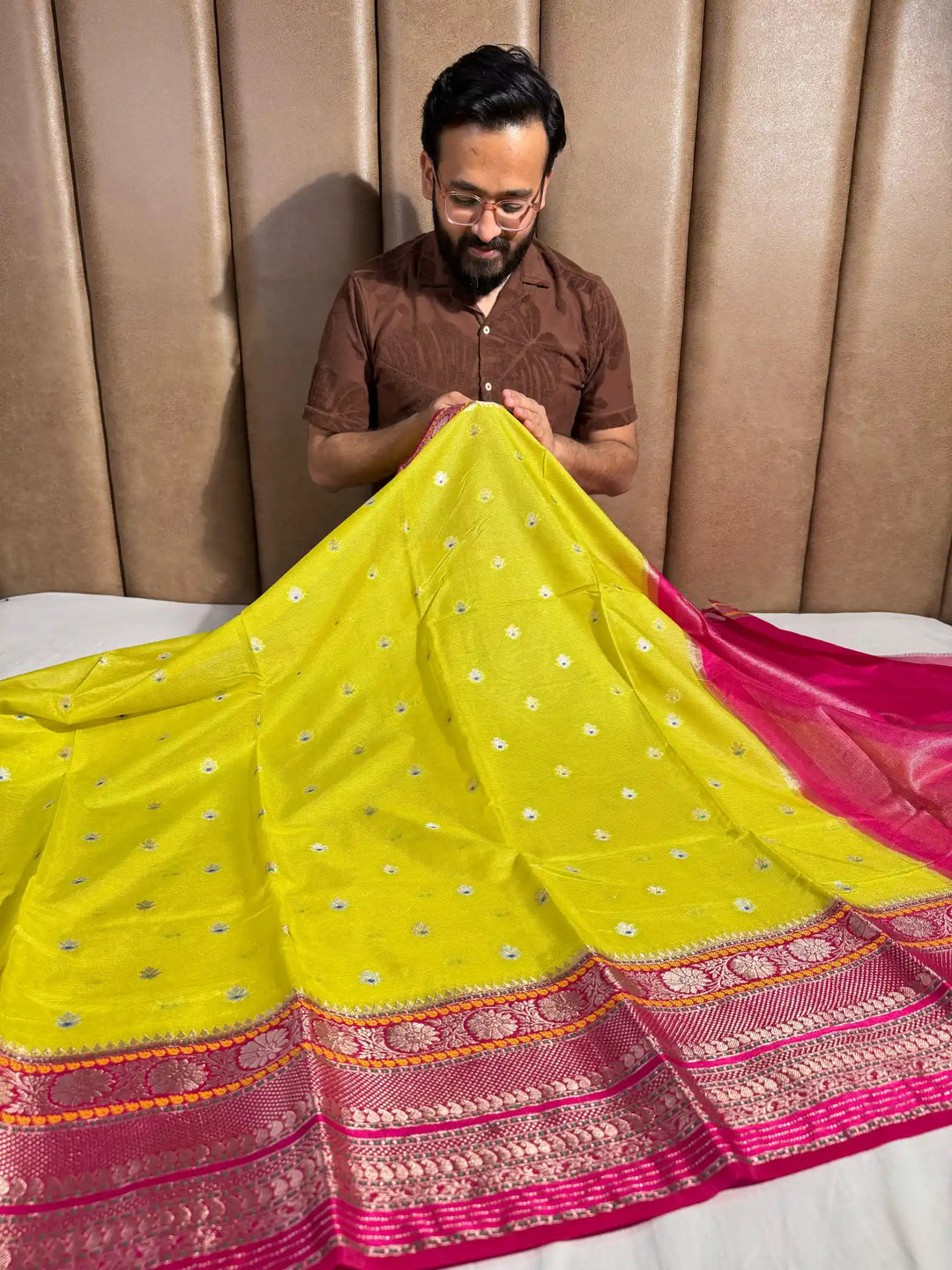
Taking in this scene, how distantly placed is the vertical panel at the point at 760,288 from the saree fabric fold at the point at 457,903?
428mm

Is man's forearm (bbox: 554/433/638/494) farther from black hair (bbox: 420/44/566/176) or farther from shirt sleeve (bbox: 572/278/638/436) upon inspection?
black hair (bbox: 420/44/566/176)

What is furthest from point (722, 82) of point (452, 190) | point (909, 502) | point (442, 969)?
point (442, 969)

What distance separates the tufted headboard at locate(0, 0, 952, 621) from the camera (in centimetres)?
174

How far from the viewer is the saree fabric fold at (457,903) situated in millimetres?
727

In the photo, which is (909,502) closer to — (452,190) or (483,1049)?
(452,190)

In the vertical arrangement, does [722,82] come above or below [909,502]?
above

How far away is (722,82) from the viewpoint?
1.76 metres

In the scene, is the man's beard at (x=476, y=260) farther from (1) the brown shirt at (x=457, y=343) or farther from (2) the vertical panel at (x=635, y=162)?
(2) the vertical panel at (x=635, y=162)

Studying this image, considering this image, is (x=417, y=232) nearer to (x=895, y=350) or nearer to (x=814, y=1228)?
(x=895, y=350)

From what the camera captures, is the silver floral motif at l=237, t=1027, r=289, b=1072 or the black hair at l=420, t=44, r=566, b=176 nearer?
the silver floral motif at l=237, t=1027, r=289, b=1072

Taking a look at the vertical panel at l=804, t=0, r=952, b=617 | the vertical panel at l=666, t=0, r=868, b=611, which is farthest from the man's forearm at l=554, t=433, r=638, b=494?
the vertical panel at l=804, t=0, r=952, b=617

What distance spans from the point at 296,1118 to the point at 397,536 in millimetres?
879

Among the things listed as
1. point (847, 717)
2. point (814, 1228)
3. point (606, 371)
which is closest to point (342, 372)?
point (606, 371)

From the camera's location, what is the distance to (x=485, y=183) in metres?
1.56
